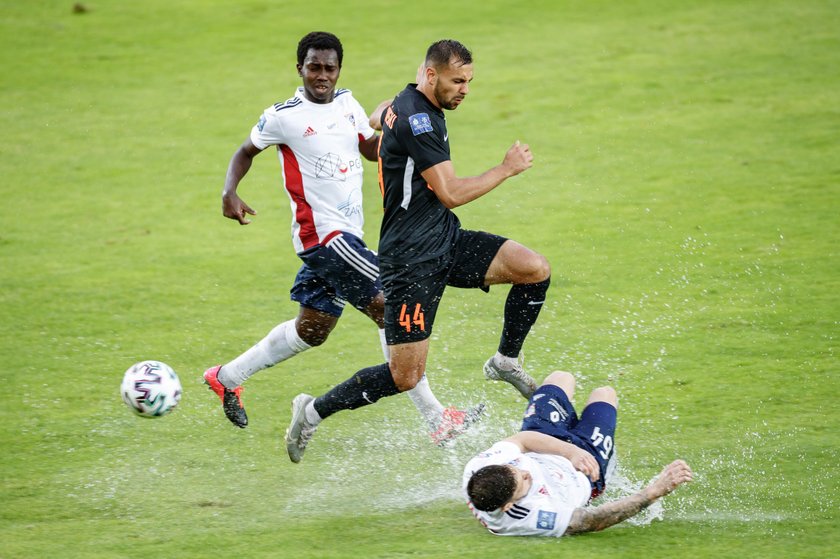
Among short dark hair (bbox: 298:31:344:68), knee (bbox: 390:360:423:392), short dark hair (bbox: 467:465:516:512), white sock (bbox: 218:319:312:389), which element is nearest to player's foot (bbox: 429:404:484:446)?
knee (bbox: 390:360:423:392)

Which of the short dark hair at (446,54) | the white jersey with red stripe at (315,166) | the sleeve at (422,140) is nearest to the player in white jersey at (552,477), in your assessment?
the sleeve at (422,140)

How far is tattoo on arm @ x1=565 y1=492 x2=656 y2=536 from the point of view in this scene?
4.72 m

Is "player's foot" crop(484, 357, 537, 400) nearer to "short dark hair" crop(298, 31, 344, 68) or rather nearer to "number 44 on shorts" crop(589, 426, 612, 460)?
"number 44 on shorts" crop(589, 426, 612, 460)

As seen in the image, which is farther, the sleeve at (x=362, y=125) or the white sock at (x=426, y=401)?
the sleeve at (x=362, y=125)

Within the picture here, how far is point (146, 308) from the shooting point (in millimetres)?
8297

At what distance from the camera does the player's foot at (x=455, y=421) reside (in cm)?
588

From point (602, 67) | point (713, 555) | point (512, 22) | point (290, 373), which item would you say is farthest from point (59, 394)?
point (512, 22)

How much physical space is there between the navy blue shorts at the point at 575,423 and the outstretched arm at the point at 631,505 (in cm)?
34

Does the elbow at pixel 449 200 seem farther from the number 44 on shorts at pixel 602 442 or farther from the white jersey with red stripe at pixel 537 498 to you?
the number 44 on shorts at pixel 602 442

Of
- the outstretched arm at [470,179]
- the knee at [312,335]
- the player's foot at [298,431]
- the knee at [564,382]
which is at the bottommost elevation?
the player's foot at [298,431]

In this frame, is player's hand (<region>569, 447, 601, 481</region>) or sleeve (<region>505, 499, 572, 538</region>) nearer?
sleeve (<region>505, 499, 572, 538</region>)

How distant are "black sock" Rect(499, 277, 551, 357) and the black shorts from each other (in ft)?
0.95

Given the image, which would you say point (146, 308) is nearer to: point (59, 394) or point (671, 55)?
point (59, 394)

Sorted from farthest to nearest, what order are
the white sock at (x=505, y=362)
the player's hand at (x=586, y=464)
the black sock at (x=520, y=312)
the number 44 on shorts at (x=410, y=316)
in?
the white sock at (x=505, y=362) < the black sock at (x=520, y=312) < the number 44 on shorts at (x=410, y=316) < the player's hand at (x=586, y=464)
